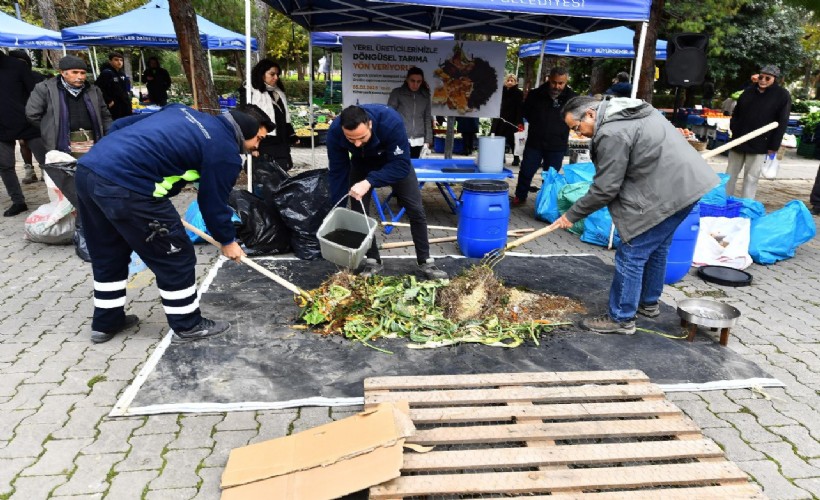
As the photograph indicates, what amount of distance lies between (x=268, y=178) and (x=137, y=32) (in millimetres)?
7561

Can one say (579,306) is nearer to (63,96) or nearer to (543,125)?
(543,125)

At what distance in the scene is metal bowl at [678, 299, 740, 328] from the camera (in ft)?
11.9

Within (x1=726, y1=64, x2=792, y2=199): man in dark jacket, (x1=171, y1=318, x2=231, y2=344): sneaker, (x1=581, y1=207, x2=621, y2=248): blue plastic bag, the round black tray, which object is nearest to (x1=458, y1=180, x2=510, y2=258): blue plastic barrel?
(x1=581, y1=207, x2=621, y2=248): blue plastic bag

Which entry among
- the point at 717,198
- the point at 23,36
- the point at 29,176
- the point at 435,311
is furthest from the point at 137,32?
the point at 717,198

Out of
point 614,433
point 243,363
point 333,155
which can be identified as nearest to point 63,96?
point 333,155

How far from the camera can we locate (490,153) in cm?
635

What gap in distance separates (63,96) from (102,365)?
380 centimetres

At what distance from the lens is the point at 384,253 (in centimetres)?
555

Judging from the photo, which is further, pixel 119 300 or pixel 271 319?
pixel 271 319

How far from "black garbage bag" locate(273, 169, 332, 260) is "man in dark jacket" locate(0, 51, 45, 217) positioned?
3.40 m

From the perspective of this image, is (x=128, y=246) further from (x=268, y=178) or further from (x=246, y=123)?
(x=268, y=178)

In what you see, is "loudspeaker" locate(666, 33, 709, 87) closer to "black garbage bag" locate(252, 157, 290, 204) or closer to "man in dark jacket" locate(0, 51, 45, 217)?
"black garbage bag" locate(252, 157, 290, 204)

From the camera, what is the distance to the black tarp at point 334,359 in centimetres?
311

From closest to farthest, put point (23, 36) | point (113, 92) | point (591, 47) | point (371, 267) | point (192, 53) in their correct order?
point (371, 267) → point (192, 53) → point (113, 92) → point (23, 36) → point (591, 47)
